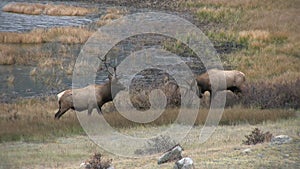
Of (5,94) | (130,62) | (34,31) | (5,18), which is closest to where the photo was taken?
(5,94)

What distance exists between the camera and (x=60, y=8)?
1885 inches

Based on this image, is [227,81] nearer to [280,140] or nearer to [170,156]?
[280,140]

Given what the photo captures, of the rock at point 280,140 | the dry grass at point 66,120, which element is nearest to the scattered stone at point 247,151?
the rock at point 280,140

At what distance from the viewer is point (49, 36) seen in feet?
120

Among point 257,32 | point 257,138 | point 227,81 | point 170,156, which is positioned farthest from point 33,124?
point 257,32

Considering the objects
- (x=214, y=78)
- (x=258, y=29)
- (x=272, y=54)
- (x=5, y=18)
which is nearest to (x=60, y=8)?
(x=5, y=18)

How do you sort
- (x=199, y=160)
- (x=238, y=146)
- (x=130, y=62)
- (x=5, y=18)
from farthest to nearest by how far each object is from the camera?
(x=5, y=18)
(x=130, y=62)
(x=238, y=146)
(x=199, y=160)

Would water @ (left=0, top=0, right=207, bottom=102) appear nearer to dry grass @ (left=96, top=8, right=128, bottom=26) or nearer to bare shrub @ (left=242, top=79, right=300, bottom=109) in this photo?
dry grass @ (left=96, top=8, right=128, bottom=26)

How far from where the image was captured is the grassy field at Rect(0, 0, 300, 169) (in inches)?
464

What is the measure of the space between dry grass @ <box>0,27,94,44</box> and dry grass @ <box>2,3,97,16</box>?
869 centimetres

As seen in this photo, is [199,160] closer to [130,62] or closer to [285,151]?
[285,151]

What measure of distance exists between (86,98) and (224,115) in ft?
13.1

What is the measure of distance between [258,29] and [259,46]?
15.5 ft

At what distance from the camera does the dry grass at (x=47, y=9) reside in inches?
1843
